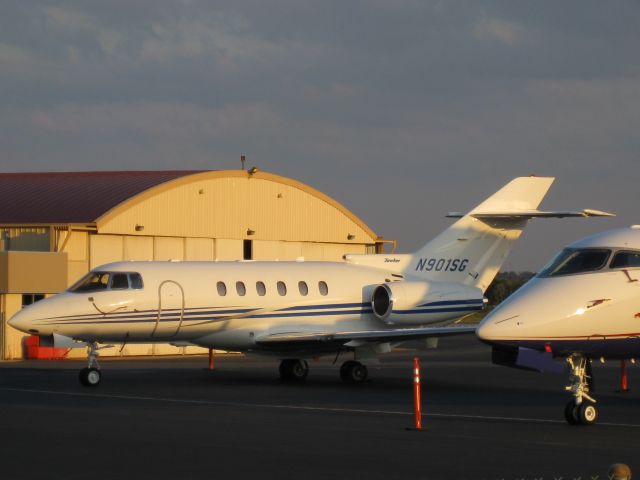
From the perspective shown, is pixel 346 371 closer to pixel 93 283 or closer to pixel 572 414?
pixel 93 283

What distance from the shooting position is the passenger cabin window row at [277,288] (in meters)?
26.7

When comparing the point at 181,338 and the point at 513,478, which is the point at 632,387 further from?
the point at 513,478

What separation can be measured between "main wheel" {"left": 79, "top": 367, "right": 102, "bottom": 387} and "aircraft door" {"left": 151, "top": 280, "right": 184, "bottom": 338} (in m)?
1.71

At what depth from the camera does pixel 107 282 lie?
25.4 metres

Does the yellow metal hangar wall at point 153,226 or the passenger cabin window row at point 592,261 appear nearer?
the passenger cabin window row at point 592,261

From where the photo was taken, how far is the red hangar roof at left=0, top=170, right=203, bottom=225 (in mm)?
37531

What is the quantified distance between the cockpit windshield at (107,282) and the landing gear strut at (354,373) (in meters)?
4.84

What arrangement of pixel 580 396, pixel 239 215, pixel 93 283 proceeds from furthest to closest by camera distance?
1. pixel 239 215
2. pixel 93 283
3. pixel 580 396

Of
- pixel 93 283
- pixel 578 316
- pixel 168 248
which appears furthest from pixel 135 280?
pixel 168 248

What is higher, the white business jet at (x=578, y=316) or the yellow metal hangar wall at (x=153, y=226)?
the yellow metal hangar wall at (x=153, y=226)

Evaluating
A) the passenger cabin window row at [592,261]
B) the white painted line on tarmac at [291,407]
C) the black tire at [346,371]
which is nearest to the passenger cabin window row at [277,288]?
the black tire at [346,371]

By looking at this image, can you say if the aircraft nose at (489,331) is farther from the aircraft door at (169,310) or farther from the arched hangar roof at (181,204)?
the arched hangar roof at (181,204)

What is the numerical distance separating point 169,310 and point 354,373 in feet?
13.9

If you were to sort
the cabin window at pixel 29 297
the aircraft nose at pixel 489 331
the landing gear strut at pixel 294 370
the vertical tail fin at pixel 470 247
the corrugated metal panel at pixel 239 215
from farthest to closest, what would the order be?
the corrugated metal panel at pixel 239 215
the cabin window at pixel 29 297
the vertical tail fin at pixel 470 247
the landing gear strut at pixel 294 370
the aircraft nose at pixel 489 331
